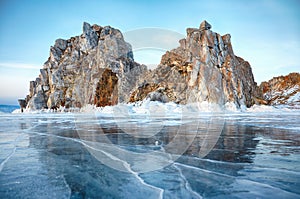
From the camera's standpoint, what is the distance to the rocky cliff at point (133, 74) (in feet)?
163

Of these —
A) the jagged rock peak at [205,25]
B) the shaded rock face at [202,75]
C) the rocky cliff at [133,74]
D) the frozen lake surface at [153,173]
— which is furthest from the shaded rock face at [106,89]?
the frozen lake surface at [153,173]

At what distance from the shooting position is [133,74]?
202ft

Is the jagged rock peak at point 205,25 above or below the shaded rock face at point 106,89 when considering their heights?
above

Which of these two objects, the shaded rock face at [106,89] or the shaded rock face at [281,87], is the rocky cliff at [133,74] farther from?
the shaded rock face at [281,87]

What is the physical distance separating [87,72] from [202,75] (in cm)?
4220

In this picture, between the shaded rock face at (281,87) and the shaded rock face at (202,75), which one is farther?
the shaded rock face at (281,87)

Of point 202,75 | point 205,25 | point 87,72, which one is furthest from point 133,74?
point 205,25

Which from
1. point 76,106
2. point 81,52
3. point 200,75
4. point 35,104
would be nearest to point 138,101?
point 200,75

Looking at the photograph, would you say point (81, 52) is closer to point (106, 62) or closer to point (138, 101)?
point (106, 62)

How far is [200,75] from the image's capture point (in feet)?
164

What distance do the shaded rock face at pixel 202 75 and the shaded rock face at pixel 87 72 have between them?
30.9 feet

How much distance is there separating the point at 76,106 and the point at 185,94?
40156 millimetres

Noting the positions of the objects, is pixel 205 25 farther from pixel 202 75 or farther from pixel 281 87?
pixel 281 87

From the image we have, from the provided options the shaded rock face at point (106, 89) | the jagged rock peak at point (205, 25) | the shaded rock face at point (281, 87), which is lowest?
the shaded rock face at point (106, 89)
